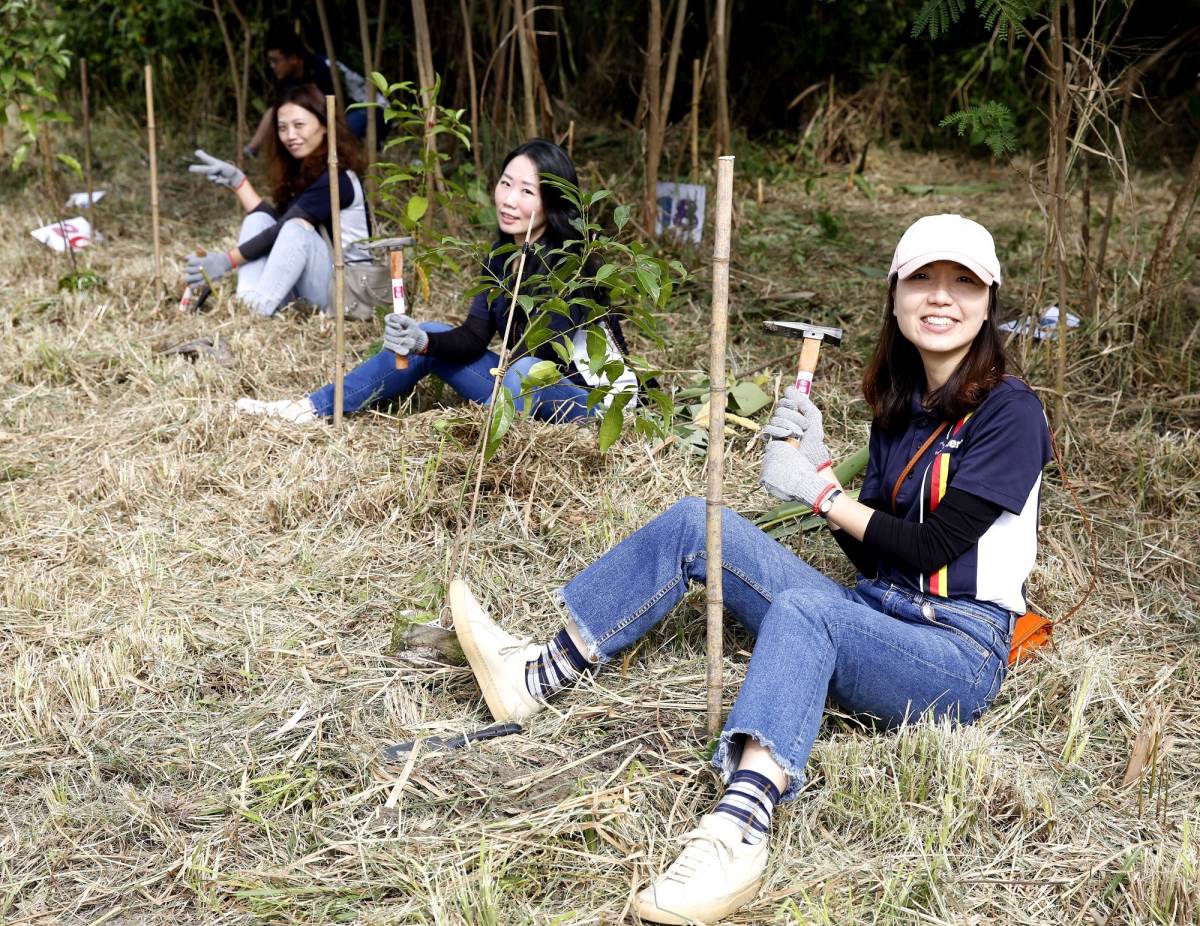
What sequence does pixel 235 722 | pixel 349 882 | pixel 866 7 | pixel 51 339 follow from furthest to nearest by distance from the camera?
pixel 866 7 < pixel 51 339 < pixel 235 722 < pixel 349 882

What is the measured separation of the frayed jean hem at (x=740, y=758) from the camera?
1.58 meters

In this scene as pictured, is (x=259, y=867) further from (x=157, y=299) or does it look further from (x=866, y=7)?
(x=866, y=7)

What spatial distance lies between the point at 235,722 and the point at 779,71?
460 cm

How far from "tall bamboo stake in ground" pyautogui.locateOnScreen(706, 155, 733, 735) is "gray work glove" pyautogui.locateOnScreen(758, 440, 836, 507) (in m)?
0.21

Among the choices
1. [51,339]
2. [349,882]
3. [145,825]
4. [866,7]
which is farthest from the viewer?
[866,7]

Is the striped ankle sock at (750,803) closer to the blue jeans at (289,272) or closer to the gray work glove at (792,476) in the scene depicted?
the gray work glove at (792,476)

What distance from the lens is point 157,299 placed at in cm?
373

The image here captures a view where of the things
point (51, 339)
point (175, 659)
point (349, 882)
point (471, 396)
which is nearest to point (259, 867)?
point (349, 882)

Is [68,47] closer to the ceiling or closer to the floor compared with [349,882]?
closer to the ceiling

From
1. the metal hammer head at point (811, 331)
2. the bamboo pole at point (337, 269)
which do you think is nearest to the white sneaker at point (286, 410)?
the bamboo pole at point (337, 269)

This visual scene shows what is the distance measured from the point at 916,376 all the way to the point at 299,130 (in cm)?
247

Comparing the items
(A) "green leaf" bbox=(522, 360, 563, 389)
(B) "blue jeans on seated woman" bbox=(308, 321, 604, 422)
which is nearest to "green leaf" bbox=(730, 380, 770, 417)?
(B) "blue jeans on seated woman" bbox=(308, 321, 604, 422)

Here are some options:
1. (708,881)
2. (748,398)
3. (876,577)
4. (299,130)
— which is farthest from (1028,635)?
(299,130)

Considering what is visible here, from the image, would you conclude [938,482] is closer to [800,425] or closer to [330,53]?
[800,425]
